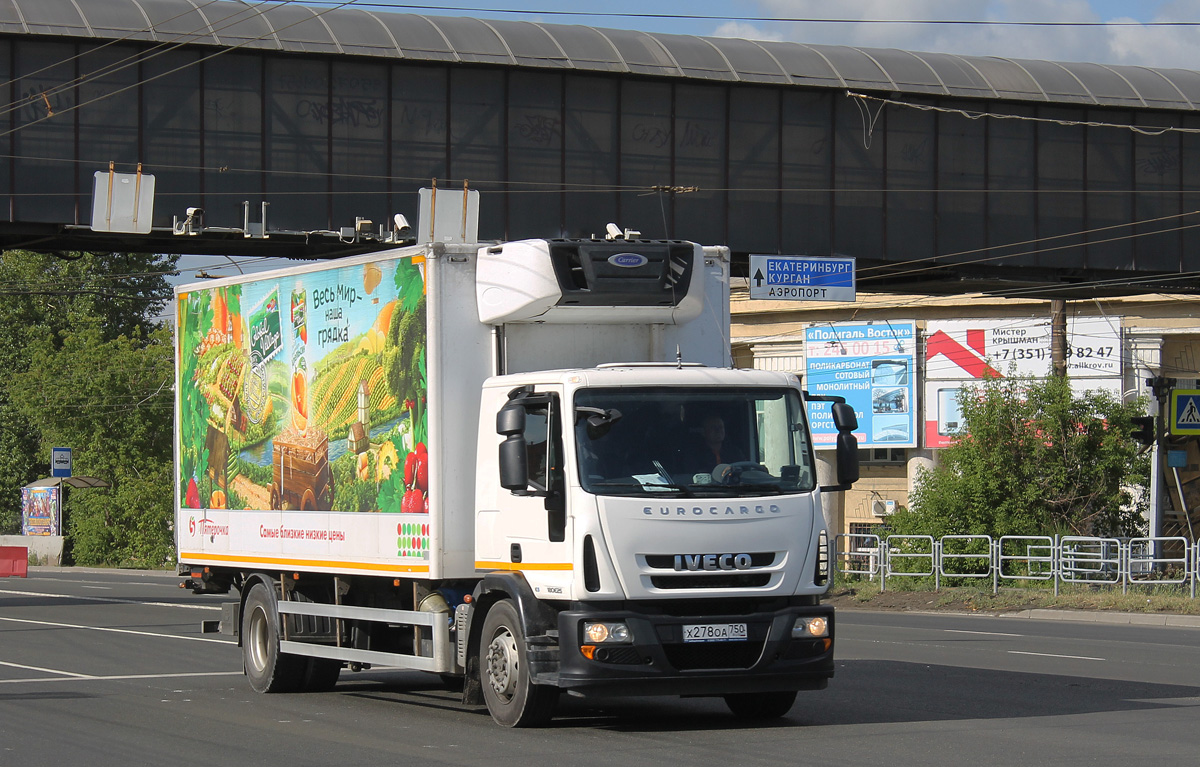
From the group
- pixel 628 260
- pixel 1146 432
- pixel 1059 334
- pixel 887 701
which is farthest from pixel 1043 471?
pixel 628 260

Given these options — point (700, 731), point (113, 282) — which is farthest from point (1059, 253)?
point (113, 282)

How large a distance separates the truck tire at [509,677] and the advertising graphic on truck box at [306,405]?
3.14 ft

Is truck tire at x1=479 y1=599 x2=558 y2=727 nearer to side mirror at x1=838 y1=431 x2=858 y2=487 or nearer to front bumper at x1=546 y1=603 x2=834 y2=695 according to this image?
front bumper at x1=546 y1=603 x2=834 y2=695

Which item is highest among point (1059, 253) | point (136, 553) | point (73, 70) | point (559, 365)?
point (73, 70)

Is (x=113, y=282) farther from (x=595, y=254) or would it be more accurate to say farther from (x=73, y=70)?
(x=595, y=254)

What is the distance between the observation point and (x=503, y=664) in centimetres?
1099

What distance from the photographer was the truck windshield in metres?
10.6

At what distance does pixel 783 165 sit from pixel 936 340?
9.97m

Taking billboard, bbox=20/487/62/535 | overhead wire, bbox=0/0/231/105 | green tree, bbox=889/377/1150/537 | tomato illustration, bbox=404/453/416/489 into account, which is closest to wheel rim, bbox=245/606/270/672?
tomato illustration, bbox=404/453/416/489

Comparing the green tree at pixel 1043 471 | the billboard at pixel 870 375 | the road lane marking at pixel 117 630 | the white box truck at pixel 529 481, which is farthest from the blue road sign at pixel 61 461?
the white box truck at pixel 529 481

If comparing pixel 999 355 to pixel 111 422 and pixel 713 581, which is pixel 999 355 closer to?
pixel 713 581

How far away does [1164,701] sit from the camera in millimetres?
12820

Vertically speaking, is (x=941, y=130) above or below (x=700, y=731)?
above

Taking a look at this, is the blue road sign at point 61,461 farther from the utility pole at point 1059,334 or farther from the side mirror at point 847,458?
the side mirror at point 847,458
